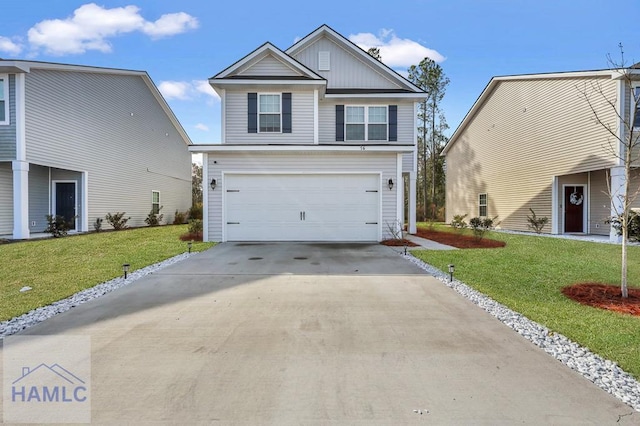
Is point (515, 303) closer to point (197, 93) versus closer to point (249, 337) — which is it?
point (249, 337)

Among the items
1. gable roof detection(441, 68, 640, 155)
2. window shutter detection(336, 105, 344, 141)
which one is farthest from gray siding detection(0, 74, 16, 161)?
gable roof detection(441, 68, 640, 155)

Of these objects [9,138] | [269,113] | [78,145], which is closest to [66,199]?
[78,145]

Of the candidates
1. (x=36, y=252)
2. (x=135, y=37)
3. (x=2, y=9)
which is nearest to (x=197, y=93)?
(x=135, y=37)

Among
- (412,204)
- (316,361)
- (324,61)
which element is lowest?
(316,361)

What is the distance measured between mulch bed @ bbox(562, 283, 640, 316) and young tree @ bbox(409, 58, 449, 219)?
22224 mm

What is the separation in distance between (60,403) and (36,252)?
30.0ft

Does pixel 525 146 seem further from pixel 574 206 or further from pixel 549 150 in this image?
pixel 574 206

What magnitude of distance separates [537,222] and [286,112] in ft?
40.1

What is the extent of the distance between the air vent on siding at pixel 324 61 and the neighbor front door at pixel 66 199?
495 inches

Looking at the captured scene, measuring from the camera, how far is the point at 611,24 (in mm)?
12508

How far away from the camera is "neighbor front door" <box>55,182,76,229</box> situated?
599 inches

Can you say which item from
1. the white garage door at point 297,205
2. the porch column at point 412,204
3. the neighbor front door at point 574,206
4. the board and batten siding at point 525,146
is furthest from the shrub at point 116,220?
the neighbor front door at point 574,206

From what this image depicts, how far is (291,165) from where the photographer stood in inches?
459

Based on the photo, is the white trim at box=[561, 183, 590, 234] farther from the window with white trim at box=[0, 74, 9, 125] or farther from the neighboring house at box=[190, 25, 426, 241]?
the window with white trim at box=[0, 74, 9, 125]
